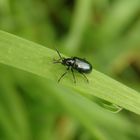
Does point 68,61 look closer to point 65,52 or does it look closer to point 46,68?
point 46,68

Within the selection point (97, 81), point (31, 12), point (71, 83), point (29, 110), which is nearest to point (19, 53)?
point (71, 83)

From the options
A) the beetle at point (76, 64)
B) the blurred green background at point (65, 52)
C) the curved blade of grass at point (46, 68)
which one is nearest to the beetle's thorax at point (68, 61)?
the beetle at point (76, 64)

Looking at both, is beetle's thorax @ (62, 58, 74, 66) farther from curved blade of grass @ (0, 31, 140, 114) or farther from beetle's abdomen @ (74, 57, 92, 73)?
curved blade of grass @ (0, 31, 140, 114)

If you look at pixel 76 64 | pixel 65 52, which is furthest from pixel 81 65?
pixel 65 52

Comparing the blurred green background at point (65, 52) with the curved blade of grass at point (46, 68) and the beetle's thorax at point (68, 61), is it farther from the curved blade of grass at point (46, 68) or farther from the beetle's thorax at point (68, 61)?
the curved blade of grass at point (46, 68)

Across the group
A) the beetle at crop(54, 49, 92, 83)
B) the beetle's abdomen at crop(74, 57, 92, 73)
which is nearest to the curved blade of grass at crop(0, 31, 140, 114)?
the beetle at crop(54, 49, 92, 83)

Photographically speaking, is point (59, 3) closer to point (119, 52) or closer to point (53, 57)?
point (119, 52)

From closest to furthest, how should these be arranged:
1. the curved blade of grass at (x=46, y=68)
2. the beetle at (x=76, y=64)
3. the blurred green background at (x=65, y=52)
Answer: the curved blade of grass at (x=46, y=68)
the beetle at (x=76, y=64)
the blurred green background at (x=65, y=52)
